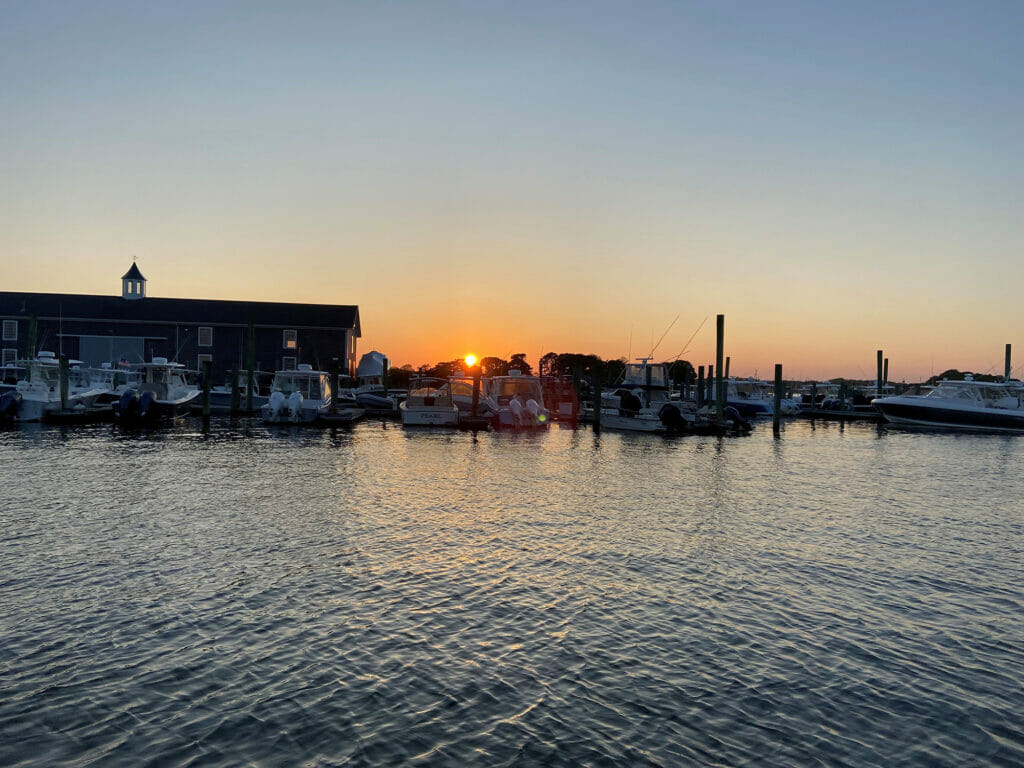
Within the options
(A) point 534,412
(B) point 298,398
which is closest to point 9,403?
(B) point 298,398

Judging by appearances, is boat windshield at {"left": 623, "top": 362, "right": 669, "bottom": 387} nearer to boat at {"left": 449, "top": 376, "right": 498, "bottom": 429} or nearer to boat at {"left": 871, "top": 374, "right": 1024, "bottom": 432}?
boat at {"left": 449, "top": 376, "right": 498, "bottom": 429}

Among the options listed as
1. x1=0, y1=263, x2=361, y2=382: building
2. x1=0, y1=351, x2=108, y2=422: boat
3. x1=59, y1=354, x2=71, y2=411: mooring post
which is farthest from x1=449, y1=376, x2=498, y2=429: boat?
x1=59, y1=354, x2=71, y2=411: mooring post

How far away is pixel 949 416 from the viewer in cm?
4697

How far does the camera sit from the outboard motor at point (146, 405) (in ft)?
132

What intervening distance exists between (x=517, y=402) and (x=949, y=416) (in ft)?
90.7

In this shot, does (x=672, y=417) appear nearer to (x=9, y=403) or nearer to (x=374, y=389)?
(x=374, y=389)

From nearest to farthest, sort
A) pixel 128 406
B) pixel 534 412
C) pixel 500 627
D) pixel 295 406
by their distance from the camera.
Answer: pixel 500 627 < pixel 128 406 < pixel 534 412 < pixel 295 406

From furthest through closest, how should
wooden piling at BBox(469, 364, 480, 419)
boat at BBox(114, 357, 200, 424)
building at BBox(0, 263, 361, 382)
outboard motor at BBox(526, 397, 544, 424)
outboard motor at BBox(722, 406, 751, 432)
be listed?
building at BBox(0, 263, 361, 382) → outboard motor at BBox(722, 406, 751, 432) → outboard motor at BBox(526, 397, 544, 424) → wooden piling at BBox(469, 364, 480, 419) → boat at BBox(114, 357, 200, 424)

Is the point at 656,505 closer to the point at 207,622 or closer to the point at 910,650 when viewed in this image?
the point at 910,650

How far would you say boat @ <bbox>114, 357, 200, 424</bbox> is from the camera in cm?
4003

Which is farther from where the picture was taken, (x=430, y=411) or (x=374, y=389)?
(x=374, y=389)

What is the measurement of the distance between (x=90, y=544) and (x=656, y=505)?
38.6 ft

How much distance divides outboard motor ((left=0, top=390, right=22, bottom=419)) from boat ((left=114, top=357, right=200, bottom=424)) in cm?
464

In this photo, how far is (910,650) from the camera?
8336mm
